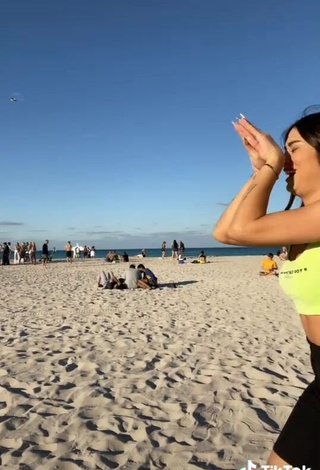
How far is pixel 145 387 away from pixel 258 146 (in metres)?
3.99

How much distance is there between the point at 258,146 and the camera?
157 centimetres

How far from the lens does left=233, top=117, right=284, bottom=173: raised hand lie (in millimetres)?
1471

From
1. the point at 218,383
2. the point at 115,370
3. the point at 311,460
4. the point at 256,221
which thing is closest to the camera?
the point at 256,221

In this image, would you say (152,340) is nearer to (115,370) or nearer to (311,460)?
(115,370)

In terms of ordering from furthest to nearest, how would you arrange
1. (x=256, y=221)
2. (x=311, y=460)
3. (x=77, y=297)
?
(x=77, y=297), (x=311, y=460), (x=256, y=221)

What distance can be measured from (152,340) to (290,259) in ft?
19.2

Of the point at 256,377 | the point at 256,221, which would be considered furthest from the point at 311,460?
the point at 256,377

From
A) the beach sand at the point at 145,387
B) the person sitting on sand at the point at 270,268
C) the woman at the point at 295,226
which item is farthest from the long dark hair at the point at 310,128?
the person sitting on sand at the point at 270,268

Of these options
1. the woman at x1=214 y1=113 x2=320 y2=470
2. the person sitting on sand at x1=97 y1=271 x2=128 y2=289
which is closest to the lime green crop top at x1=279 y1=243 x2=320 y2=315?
the woman at x1=214 y1=113 x2=320 y2=470

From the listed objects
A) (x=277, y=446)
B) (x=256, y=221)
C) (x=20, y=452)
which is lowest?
(x=20, y=452)

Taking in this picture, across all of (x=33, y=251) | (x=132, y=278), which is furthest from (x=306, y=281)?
(x=33, y=251)

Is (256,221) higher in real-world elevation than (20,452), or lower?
higher

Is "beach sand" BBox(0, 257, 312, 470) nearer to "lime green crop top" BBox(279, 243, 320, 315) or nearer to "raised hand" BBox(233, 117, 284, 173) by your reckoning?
"lime green crop top" BBox(279, 243, 320, 315)

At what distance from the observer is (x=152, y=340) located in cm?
719
